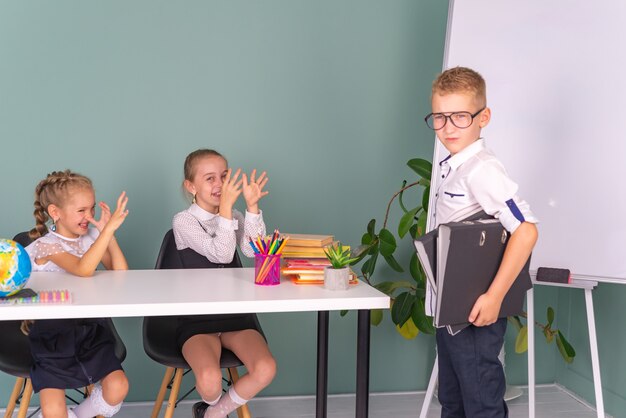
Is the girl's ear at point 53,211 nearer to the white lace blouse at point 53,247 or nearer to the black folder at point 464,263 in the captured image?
the white lace blouse at point 53,247

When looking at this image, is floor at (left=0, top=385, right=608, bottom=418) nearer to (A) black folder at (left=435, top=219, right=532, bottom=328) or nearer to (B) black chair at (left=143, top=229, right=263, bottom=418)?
(B) black chair at (left=143, top=229, right=263, bottom=418)

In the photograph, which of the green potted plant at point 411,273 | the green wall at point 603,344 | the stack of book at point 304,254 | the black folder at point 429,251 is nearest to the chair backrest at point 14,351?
the stack of book at point 304,254

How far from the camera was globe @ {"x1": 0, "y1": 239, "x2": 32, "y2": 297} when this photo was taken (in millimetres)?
1886

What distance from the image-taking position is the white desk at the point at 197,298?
1842mm

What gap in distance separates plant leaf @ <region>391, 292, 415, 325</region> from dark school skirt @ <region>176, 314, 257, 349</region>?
2.26ft

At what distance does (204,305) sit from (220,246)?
0.69 meters

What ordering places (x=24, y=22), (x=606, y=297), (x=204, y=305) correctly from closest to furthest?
(x=204, y=305) → (x=24, y=22) → (x=606, y=297)

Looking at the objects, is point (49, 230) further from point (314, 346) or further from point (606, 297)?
point (606, 297)

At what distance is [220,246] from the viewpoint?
2.57 m

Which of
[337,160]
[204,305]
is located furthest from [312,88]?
[204,305]

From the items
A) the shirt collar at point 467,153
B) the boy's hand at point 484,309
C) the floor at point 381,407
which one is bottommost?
the floor at point 381,407

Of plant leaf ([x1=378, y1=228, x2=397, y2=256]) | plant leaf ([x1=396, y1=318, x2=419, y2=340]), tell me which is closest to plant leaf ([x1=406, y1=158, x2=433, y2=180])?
plant leaf ([x1=378, y1=228, x2=397, y2=256])

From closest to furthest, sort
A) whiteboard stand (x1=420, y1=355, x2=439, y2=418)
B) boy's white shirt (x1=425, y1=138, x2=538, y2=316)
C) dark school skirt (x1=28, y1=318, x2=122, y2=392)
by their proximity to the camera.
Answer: boy's white shirt (x1=425, y1=138, x2=538, y2=316) → dark school skirt (x1=28, y1=318, x2=122, y2=392) → whiteboard stand (x1=420, y1=355, x2=439, y2=418)

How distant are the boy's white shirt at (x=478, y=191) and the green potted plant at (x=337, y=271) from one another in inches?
10.6
